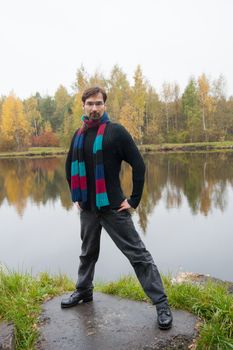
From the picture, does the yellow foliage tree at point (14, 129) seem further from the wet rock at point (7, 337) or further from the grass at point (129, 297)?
the wet rock at point (7, 337)

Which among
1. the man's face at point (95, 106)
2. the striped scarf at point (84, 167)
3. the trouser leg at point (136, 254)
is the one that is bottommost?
the trouser leg at point (136, 254)

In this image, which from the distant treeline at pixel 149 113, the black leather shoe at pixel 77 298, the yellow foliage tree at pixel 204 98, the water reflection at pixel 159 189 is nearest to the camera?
the black leather shoe at pixel 77 298

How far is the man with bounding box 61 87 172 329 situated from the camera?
11.1 feet

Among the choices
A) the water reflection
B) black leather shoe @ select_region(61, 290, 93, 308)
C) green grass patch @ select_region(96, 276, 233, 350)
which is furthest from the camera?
the water reflection

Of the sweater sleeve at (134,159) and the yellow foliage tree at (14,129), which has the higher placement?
the yellow foliage tree at (14,129)

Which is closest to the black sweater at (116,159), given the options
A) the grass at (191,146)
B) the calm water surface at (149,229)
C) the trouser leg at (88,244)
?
the trouser leg at (88,244)

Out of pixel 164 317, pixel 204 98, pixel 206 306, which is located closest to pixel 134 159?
pixel 164 317

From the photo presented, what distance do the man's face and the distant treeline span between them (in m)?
42.3

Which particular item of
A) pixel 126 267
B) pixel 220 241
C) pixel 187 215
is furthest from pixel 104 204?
pixel 187 215

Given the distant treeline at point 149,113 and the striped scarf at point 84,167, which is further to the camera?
the distant treeline at point 149,113

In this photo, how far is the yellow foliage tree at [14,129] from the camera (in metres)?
53.5

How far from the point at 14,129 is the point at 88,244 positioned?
5290 cm

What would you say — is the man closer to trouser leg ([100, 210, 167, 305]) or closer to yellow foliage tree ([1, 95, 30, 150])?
trouser leg ([100, 210, 167, 305])

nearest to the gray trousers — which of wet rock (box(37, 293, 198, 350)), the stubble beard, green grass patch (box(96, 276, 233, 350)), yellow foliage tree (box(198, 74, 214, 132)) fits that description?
wet rock (box(37, 293, 198, 350))
